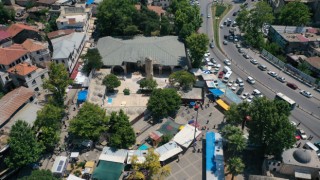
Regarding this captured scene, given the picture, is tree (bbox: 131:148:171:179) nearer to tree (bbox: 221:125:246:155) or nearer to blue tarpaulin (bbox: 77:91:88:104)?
tree (bbox: 221:125:246:155)

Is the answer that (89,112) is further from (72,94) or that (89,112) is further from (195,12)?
(195,12)

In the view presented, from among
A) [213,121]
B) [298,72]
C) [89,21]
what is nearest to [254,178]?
[213,121]

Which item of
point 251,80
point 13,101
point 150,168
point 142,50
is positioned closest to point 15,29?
point 13,101

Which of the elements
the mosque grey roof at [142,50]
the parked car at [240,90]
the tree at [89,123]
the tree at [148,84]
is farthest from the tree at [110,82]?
the parked car at [240,90]

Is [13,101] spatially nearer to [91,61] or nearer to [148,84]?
[91,61]

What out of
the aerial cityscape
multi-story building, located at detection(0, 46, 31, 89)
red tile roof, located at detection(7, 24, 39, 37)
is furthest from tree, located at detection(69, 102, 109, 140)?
red tile roof, located at detection(7, 24, 39, 37)

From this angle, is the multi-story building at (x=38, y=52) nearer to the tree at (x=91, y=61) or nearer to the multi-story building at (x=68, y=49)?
the multi-story building at (x=68, y=49)
